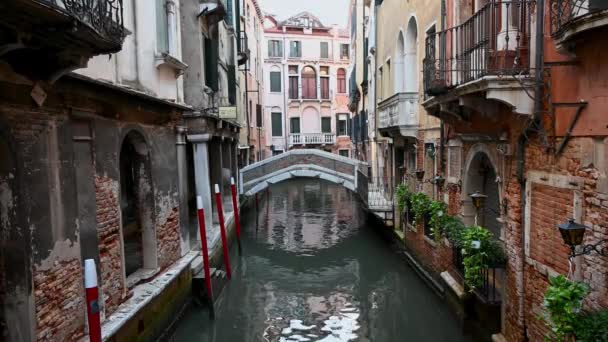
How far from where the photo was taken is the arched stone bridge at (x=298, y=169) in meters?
16.9

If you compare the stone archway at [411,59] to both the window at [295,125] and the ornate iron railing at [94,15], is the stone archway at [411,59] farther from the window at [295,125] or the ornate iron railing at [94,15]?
the window at [295,125]

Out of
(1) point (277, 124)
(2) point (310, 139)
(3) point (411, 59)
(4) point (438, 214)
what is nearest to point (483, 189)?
(4) point (438, 214)

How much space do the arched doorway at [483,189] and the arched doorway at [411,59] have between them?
3.58 m

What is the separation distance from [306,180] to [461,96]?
2459 centimetres

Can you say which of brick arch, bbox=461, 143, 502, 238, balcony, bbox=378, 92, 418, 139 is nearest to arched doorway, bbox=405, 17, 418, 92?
balcony, bbox=378, 92, 418, 139

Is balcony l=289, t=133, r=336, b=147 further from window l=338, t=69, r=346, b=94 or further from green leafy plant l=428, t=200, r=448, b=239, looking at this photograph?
green leafy plant l=428, t=200, r=448, b=239

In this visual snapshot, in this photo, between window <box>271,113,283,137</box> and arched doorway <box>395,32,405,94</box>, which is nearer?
arched doorway <box>395,32,405,94</box>

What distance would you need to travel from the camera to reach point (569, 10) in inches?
141

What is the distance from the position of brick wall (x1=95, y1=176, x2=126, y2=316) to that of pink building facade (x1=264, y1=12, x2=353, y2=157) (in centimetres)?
2528

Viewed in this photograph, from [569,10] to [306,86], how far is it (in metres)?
29.5

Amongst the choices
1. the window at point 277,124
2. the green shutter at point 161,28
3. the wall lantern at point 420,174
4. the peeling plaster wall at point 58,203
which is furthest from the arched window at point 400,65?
the window at point 277,124

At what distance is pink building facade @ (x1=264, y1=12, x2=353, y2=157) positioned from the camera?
3159cm

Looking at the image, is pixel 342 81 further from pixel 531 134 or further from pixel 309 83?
pixel 531 134

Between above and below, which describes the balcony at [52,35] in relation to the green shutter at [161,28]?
below
